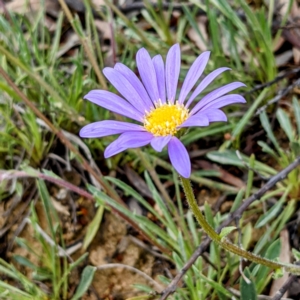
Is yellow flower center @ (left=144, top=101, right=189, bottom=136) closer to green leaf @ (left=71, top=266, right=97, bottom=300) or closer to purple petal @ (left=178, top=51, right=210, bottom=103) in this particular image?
purple petal @ (left=178, top=51, right=210, bottom=103)

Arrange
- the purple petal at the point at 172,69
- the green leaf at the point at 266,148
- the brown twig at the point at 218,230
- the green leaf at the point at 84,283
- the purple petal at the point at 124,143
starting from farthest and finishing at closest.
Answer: the green leaf at the point at 266,148 < the green leaf at the point at 84,283 < the brown twig at the point at 218,230 < the purple petal at the point at 172,69 < the purple petal at the point at 124,143

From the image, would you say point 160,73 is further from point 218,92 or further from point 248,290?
point 248,290

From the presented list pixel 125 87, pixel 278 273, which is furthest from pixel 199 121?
pixel 278 273

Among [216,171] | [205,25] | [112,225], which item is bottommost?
[112,225]

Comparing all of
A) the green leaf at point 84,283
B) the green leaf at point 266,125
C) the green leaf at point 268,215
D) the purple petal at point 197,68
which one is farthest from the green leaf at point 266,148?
the green leaf at point 84,283

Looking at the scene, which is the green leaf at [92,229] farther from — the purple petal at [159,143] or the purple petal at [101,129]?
the purple petal at [159,143]

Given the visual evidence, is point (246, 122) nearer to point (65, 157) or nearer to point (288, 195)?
point (288, 195)

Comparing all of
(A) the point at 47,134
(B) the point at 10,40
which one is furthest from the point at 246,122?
(B) the point at 10,40
